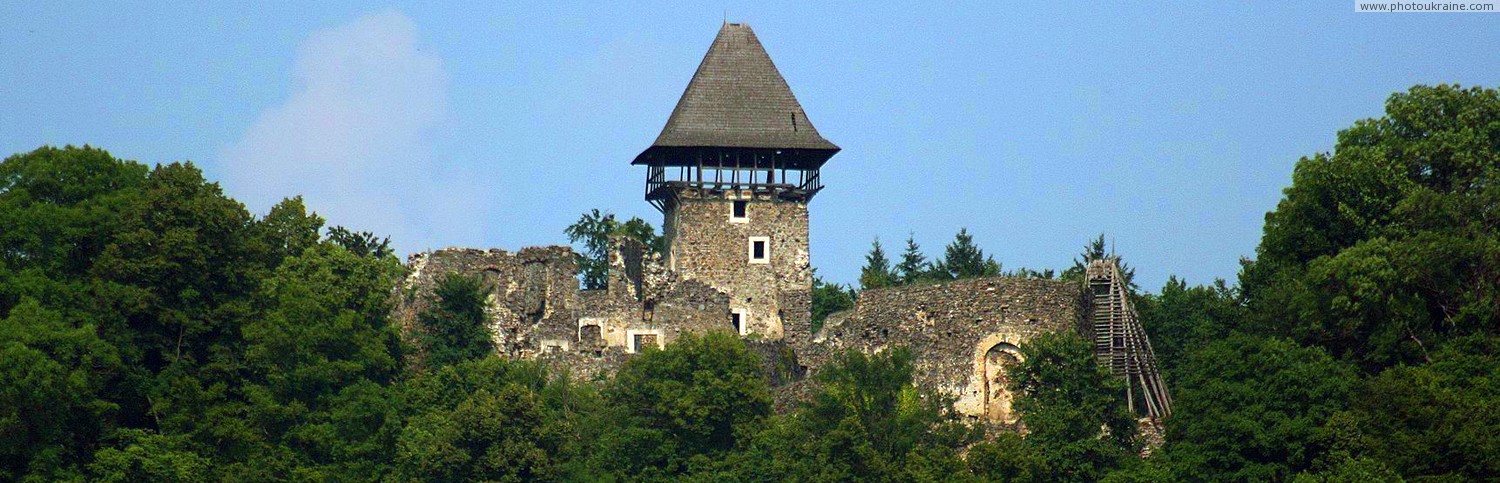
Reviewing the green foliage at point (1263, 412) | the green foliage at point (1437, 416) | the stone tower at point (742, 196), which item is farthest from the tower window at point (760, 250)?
the green foliage at point (1437, 416)

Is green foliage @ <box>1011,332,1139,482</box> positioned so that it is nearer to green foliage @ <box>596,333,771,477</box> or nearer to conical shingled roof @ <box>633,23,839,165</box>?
green foliage @ <box>596,333,771,477</box>

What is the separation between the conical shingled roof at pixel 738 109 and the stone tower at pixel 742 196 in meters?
0.02

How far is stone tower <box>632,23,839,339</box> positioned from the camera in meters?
70.4

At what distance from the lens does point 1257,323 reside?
58.9m

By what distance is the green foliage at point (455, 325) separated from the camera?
65750 millimetres

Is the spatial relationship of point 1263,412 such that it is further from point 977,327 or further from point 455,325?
point 455,325

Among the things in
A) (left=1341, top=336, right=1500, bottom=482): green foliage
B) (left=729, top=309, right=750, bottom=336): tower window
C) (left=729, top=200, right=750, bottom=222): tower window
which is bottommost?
(left=1341, top=336, right=1500, bottom=482): green foliage

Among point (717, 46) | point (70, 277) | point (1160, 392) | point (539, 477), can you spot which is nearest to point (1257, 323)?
point (1160, 392)

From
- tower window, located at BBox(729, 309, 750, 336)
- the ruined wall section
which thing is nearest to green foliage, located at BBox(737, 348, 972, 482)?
the ruined wall section

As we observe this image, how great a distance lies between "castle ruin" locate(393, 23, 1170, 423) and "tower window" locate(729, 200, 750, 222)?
0.03 meters

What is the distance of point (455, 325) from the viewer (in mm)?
65875

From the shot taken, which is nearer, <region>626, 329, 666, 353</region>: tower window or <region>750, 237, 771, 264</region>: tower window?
<region>626, 329, 666, 353</region>: tower window

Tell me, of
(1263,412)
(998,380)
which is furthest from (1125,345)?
(1263,412)

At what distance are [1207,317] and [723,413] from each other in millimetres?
10500
